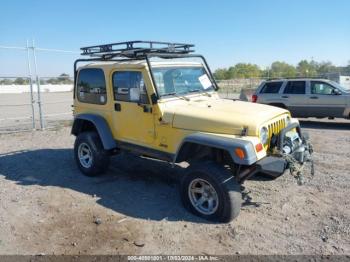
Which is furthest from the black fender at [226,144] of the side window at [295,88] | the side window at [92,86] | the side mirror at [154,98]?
the side window at [295,88]

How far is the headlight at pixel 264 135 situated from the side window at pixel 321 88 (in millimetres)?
8713

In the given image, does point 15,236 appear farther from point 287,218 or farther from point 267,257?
point 287,218

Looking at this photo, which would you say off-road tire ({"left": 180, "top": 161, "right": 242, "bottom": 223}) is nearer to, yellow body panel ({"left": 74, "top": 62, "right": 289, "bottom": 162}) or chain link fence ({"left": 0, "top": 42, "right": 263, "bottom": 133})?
yellow body panel ({"left": 74, "top": 62, "right": 289, "bottom": 162})

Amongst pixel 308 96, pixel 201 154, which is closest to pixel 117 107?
pixel 201 154

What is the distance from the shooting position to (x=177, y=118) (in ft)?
16.1

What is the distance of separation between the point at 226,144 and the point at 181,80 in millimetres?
1760

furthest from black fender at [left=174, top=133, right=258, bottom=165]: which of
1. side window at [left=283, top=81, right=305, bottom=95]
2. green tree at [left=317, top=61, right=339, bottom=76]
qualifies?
green tree at [left=317, top=61, right=339, bottom=76]

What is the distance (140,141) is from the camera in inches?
219

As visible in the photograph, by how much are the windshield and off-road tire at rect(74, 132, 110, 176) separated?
5.78 ft

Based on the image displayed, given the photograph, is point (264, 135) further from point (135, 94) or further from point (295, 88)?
point (295, 88)

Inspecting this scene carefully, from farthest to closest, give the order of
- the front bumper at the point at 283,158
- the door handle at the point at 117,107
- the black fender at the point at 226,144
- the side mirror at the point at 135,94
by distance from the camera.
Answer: the door handle at the point at 117,107 < the side mirror at the point at 135,94 < the front bumper at the point at 283,158 < the black fender at the point at 226,144

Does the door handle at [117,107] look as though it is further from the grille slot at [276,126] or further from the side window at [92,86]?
the grille slot at [276,126]

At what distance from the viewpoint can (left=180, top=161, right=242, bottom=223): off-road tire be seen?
4.29 metres

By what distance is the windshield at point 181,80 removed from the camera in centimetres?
527
